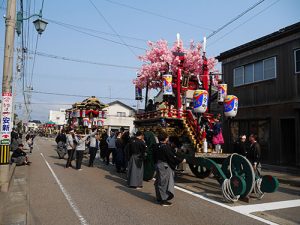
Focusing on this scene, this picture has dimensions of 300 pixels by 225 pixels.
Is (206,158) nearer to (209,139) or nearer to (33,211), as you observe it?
(209,139)

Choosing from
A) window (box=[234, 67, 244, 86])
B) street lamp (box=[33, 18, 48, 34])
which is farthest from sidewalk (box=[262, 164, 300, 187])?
street lamp (box=[33, 18, 48, 34])

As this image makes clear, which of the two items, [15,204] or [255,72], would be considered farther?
[255,72]

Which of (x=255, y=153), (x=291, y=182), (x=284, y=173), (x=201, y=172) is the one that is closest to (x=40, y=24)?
(x=201, y=172)

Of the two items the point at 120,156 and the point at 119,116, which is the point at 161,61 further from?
the point at 119,116

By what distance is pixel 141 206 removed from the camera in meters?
7.02

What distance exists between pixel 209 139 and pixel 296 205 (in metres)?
3.72

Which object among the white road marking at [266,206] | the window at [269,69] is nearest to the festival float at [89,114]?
the window at [269,69]

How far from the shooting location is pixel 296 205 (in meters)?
7.47

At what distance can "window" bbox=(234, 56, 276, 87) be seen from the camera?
16141 mm

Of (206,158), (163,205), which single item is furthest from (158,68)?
(163,205)

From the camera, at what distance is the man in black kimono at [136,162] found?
9242 mm

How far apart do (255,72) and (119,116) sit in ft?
121

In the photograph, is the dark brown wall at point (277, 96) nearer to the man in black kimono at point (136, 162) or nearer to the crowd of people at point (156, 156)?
the crowd of people at point (156, 156)

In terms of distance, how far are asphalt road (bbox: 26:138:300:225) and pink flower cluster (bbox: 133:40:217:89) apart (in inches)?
326
